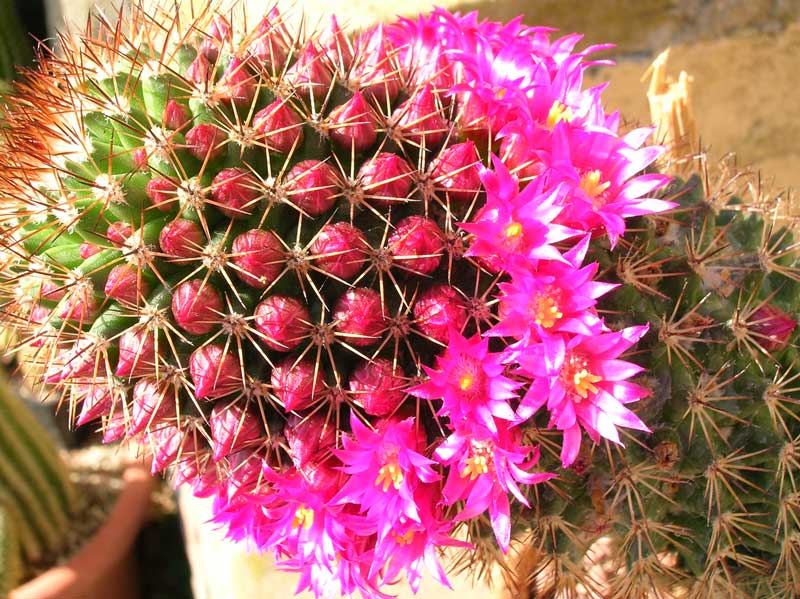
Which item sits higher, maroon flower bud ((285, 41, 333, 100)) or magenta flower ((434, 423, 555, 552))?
maroon flower bud ((285, 41, 333, 100))

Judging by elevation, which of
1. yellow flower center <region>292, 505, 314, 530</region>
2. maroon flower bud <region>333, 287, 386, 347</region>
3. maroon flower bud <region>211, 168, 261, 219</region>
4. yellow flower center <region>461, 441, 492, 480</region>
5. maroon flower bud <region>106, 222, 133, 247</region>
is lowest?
yellow flower center <region>292, 505, 314, 530</region>

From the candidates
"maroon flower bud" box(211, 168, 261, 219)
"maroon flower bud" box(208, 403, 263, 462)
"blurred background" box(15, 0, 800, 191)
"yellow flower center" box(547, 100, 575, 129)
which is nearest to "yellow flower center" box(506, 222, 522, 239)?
"yellow flower center" box(547, 100, 575, 129)

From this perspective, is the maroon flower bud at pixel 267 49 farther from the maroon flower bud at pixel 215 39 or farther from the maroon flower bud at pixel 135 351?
the maroon flower bud at pixel 135 351

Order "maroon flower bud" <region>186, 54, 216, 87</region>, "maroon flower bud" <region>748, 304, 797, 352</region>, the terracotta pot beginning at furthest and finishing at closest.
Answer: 1. the terracotta pot
2. "maroon flower bud" <region>748, 304, 797, 352</region>
3. "maroon flower bud" <region>186, 54, 216, 87</region>

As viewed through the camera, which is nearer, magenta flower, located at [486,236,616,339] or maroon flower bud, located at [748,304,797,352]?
magenta flower, located at [486,236,616,339]

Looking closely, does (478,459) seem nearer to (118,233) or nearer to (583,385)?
(583,385)

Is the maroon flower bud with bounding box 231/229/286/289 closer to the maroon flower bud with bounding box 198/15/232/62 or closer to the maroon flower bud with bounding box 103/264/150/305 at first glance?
the maroon flower bud with bounding box 103/264/150/305

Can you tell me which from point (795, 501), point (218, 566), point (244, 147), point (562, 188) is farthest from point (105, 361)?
point (218, 566)

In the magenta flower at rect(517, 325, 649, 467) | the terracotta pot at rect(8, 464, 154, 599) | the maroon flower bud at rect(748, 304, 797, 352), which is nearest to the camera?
the magenta flower at rect(517, 325, 649, 467)

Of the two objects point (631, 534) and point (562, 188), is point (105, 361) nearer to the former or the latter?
point (562, 188)
